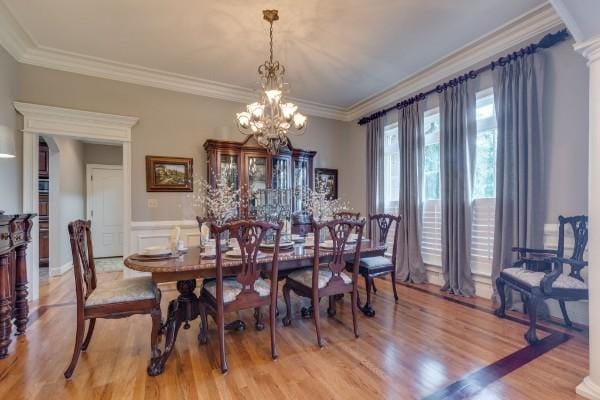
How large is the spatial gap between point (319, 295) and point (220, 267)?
87cm

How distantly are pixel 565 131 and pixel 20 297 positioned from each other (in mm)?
5074

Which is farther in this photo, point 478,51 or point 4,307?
point 478,51

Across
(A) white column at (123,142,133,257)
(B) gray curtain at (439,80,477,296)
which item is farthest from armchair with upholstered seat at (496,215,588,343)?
(A) white column at (123,142,133,257)

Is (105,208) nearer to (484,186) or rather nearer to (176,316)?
(176,316)

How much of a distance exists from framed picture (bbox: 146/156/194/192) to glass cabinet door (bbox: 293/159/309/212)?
1.57 meters

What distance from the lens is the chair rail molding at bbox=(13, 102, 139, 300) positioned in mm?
3410

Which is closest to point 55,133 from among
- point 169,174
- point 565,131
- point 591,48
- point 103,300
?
point 169,174

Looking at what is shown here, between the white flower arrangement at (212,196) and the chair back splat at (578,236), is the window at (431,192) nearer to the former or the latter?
the chair back splat at (578,236)

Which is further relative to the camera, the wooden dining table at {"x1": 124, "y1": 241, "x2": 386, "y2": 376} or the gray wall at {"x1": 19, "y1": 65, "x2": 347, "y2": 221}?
the gray wall at {"x1": 19, "y1": 65, "x2": 347, "y2": 221}

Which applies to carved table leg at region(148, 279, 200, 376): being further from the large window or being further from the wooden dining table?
the large window

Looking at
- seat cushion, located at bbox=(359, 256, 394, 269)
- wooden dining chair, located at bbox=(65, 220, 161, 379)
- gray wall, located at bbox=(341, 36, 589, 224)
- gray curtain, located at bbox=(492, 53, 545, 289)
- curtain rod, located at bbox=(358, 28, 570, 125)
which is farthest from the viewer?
seat cushion, located at bbox=(359, 256, 394, 269)

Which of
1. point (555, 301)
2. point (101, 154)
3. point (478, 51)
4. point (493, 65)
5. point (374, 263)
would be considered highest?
point (478, 51)

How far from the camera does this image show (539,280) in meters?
2.44

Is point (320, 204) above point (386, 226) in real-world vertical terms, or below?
above
